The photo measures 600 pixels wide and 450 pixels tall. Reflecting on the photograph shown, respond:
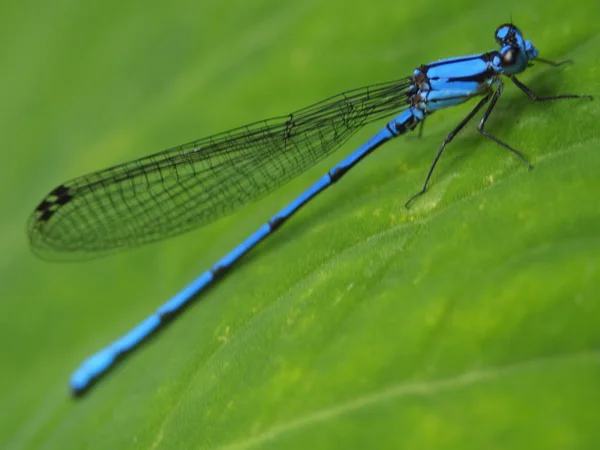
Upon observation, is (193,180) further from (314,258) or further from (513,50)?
(513,50)

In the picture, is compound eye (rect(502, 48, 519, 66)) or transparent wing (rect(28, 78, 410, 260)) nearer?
compound eye (rect(502, 48, 519, 66))

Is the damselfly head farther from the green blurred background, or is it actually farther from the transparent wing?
the transparent wing

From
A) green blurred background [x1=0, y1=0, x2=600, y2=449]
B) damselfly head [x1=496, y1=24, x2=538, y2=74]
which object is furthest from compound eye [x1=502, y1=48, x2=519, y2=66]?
green blurred background [x1=0, y1=0, x2=600, y2=449]

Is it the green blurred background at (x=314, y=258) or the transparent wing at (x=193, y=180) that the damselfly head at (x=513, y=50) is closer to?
the green blurred background at (x=314, y=258)

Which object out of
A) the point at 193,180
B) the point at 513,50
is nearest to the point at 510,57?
the point at 513,50

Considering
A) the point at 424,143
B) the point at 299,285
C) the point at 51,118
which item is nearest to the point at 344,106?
the point at 424,143

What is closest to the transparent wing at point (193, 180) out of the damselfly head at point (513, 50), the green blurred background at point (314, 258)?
the green blurred background at point (314, 258)

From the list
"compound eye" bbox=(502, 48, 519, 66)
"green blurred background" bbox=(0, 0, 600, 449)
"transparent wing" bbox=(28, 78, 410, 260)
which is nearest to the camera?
"green blurred background" bbox=(0, 0, 600, 449)
